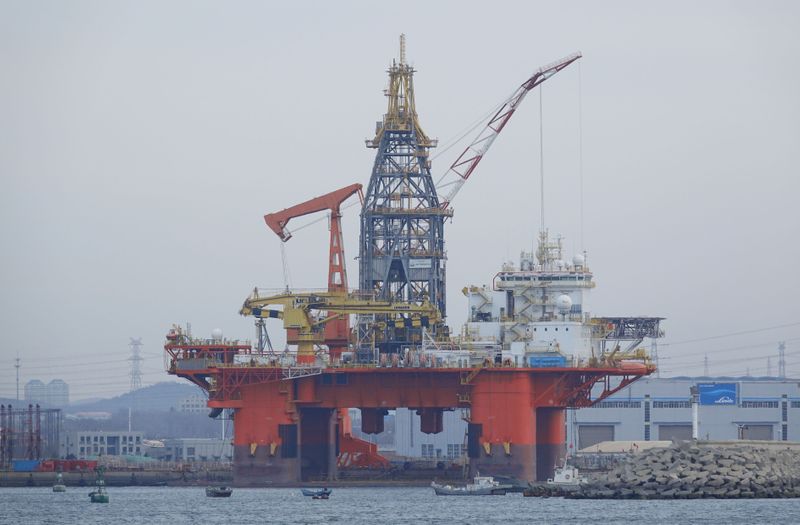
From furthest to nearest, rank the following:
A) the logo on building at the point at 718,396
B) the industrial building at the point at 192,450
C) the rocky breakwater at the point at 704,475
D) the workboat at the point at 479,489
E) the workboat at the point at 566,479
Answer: the industrial building at the point at 192,450 < the logo on building at the point at 718,396 < the workboat at the point at 479,489 < the workboat at the point at 566,479 < the rocky breakwater at the point at 704,475

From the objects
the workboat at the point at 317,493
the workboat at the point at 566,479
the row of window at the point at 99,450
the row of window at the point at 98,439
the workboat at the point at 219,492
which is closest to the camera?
the workboat at the point at 317,493

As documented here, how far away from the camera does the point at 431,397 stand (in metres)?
94.8

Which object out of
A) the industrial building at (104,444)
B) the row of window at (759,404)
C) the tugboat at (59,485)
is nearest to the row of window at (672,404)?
the row of window at (759,404)

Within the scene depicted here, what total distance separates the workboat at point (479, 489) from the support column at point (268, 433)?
320 inches

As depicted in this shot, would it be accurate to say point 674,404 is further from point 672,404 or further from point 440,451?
point 440,451

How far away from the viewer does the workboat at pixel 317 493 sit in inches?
3521

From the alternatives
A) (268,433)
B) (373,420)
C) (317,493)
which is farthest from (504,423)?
(268,433)

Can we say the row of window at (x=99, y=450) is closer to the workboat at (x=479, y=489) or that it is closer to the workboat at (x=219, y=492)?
the workboat at (x=219, y=492)

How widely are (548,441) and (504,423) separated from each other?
5344mm

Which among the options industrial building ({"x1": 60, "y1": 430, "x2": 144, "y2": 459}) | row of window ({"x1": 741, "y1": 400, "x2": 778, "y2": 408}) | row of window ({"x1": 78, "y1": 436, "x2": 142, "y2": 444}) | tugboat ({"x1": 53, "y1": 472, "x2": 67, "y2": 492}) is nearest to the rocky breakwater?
tugboat ({"x1": 53, "y1": 472, "x2": 67, "y2": 492})

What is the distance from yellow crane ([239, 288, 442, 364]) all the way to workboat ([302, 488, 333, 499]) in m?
7.19

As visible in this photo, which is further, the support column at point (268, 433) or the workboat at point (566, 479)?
the support column at point (268, 433)

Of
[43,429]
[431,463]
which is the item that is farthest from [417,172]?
[43,429]

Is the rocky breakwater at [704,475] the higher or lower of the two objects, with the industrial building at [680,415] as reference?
lower
